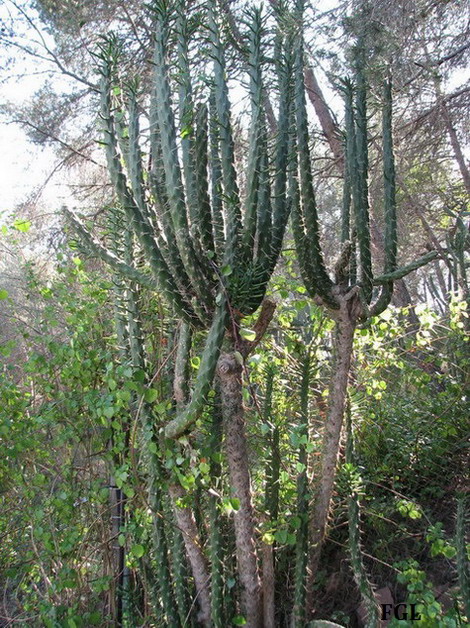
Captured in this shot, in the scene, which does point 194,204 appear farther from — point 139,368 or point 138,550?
point 138,550

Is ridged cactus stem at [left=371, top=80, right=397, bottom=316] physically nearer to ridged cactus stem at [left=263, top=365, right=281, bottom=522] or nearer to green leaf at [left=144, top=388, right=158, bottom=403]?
ridged cactus stem at [left=263, top=365, right=281, bottom=522]

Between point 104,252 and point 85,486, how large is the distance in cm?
150

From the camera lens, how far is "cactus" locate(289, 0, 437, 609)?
292 centimetres

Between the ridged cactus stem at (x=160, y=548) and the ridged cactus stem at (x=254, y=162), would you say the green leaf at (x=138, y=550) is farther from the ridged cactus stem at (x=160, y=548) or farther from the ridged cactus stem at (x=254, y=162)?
the ridged cactus stem at (x=254, y=162)

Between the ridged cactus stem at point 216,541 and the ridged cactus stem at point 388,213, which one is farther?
the ridged cactus stem at point 388,213

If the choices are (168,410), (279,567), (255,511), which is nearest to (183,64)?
(168,410)

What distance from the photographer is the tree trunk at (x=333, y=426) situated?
9.85 feet

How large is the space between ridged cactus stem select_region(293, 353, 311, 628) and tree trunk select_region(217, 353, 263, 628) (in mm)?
185

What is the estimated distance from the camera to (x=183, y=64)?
101 inches

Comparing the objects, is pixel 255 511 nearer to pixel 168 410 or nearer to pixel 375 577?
pixel 168 410

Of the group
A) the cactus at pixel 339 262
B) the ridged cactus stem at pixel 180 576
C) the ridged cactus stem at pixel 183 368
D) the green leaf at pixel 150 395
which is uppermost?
the cactus at pixel 339 262

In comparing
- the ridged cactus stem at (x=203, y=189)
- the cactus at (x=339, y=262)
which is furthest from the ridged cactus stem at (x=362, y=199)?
the ridged cactus stem at (x=203, y=189)

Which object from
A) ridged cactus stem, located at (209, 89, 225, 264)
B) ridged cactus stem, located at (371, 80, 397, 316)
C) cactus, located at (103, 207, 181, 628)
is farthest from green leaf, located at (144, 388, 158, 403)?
ridged cactus stem, located at (371, 80, 397, 316)

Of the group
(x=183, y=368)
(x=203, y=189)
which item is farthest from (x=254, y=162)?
(x=183, y=368)
